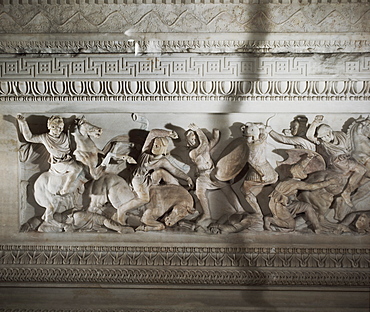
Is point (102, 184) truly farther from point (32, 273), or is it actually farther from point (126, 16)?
point (126, 16)

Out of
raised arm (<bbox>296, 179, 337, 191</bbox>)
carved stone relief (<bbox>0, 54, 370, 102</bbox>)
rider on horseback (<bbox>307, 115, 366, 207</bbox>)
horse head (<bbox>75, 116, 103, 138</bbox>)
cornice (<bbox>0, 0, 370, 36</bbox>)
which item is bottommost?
raised arm (<bbox>296, 179, 337, 191</bbox>)

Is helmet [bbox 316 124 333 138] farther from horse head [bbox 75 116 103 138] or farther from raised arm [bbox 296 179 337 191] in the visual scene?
horse head [bbox 75 116 103 138]

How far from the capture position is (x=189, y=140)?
3838mm

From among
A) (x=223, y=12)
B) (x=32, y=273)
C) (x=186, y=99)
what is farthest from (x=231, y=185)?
(x=32, y=273)

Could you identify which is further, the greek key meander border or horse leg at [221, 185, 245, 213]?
horse leg at [221, 185, 245, 213]

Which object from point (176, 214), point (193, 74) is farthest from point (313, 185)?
point (193, 74)

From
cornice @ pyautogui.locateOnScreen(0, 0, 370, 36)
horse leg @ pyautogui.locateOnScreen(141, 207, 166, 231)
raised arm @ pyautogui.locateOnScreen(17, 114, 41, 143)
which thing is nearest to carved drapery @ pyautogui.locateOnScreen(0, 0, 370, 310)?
cornice @ pyautogui.locateOnScreen(0, 0, 370, 36)

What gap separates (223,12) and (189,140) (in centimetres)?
110

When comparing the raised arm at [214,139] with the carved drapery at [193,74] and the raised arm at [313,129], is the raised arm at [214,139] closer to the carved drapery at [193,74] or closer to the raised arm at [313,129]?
the carved drapery at [193,74]

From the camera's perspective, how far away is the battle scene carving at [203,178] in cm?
384

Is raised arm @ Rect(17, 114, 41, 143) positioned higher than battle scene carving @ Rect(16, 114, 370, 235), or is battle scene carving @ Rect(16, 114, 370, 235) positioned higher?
raised arm @ Rect(17, 114, 41, 143)

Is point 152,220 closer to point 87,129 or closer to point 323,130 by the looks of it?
point 87,129

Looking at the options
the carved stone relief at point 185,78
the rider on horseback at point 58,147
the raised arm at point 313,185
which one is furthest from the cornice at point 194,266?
the carved stone relief at point 185,78

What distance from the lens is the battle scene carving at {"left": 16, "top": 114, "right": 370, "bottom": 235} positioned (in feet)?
12.6
